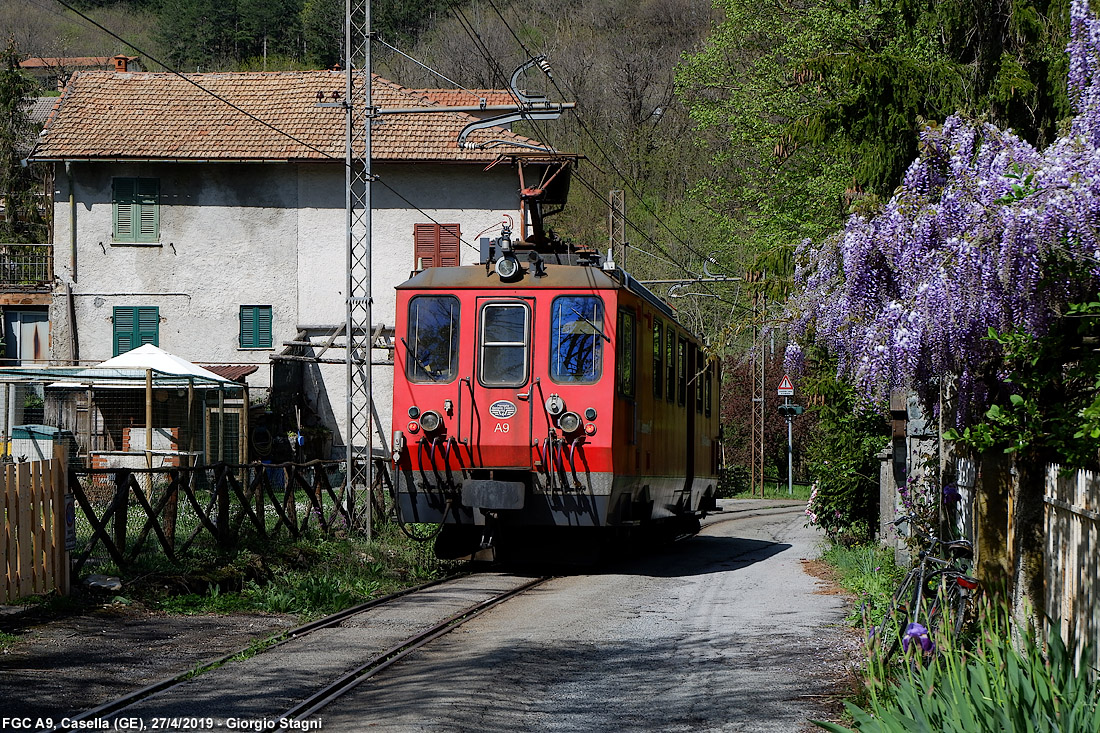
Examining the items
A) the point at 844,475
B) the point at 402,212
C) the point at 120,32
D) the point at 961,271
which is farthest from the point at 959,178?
the point at 120,32

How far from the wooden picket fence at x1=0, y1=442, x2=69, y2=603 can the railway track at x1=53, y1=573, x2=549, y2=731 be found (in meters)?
2.37

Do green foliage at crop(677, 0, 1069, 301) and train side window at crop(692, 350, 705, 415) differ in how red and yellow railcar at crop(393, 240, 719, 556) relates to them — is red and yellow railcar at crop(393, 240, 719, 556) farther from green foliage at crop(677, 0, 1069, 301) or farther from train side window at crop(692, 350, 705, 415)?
train side window at crop(692, 350, 705, 415)

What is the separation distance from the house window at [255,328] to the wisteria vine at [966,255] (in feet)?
83.9

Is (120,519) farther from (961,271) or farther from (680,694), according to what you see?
(961,271)

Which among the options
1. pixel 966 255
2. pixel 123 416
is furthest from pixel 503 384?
pixel 123 416

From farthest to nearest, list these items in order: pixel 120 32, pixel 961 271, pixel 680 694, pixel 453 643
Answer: pixel 120 32 → pixel 453 643 → pixel 680 694 → pixel 961 271

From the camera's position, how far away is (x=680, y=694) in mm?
7609

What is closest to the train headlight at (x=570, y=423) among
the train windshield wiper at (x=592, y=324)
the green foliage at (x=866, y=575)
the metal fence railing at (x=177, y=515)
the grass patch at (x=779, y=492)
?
the train windshield wiper at (x=592, y=324)

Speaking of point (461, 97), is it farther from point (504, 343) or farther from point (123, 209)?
point (504, 343)

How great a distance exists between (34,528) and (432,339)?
491 centimetres

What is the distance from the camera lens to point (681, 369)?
17.7m

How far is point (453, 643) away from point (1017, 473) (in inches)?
165

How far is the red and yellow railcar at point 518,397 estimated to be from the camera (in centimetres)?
1351

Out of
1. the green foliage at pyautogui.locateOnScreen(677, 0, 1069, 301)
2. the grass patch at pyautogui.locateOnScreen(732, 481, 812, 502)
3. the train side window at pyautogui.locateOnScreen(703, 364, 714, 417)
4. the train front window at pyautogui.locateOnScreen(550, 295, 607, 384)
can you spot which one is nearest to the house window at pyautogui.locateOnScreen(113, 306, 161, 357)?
the green foliage at pyautogui.locateOnScreen(677, 0, 1069, 301)
